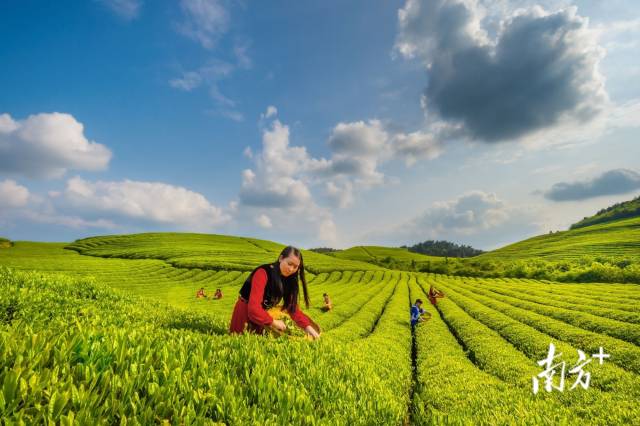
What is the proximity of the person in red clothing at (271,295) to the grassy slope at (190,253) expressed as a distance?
2176 inches

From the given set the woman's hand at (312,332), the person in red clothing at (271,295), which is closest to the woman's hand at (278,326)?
the person in red clothing at (271,295)

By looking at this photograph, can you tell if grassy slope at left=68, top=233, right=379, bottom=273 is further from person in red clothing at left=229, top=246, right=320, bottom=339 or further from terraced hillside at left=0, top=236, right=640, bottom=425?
person in red clothing at left=229, top=246, right=320, bottom=339

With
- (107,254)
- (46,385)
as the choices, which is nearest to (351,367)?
(46,385)

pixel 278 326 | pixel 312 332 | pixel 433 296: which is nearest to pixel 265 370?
pixel 278 326

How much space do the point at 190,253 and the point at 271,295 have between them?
79095 millimetres

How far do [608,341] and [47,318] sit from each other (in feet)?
65.7

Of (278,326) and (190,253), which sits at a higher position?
(278,326)

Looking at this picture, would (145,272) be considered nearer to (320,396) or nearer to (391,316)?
(391,316)

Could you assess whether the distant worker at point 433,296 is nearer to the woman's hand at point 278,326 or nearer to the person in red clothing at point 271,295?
the person in red clothing at point 271,295

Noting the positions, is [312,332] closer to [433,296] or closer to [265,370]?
[265,370]

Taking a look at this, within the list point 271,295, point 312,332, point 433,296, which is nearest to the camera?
point 271,295

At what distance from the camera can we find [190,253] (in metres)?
80.5

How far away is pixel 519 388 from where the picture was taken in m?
9.45

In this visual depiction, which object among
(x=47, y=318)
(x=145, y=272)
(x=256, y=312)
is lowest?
(x=145, y=272)
